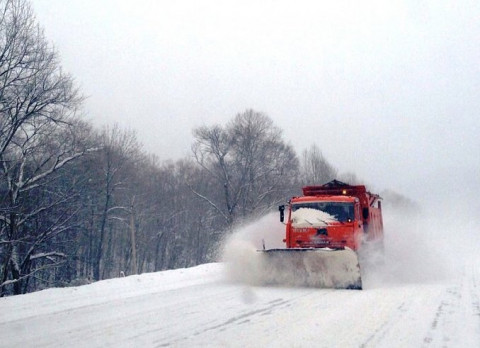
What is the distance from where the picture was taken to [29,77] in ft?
61.2

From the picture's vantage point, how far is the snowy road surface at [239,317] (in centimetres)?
594

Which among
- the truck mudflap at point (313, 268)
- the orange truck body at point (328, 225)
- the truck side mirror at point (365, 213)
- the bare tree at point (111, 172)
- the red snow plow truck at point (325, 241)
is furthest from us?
the bare tree at point (111, 172)

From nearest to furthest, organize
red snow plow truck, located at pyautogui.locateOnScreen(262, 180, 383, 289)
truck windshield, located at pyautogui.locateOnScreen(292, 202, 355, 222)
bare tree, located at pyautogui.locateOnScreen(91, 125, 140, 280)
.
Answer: red snow plow truck, located at pyautogui.locateOnScreen(262, 180, 383, 289) → truck windshield, located at pyautogui.locateOnScreen(292, 202, 355, 222) → bare tree, located at pyautogui.locateOnScreen(91, 125, 140, 280)

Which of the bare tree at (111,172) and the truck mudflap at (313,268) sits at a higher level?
the bare tree at (111,172)

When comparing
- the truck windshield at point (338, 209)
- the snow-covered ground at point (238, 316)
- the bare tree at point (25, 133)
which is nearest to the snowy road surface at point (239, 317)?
the snow-covered ground at point (238, 316)

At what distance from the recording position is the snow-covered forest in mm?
19156

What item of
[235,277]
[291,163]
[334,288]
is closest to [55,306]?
[235,277]

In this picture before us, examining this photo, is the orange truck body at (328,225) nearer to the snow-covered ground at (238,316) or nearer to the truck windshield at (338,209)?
the truck windshield at (338,209)

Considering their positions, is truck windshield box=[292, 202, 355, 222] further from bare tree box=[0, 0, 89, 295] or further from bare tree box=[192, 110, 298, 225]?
bare tree box=[192, 110, 298, 225]

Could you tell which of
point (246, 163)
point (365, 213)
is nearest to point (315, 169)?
point (246, 163)

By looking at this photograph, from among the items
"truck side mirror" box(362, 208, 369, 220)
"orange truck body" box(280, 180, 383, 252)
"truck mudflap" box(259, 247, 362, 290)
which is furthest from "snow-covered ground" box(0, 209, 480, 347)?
"truck side mirror" box(362, 208, 369, 220)

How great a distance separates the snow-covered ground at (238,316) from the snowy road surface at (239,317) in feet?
0.05

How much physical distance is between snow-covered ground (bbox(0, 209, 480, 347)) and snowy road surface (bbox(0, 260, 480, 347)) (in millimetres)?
14

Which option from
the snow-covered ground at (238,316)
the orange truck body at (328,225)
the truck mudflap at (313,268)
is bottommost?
the snow-covered ground at (238,316)
